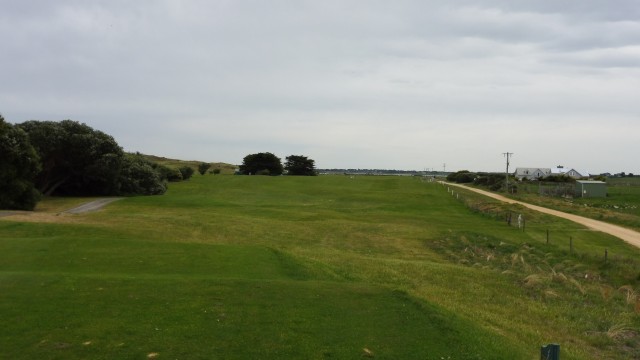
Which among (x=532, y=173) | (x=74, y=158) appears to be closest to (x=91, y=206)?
(x=74, y=158)

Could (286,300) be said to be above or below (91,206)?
above

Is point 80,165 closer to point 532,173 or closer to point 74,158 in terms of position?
point 74,158

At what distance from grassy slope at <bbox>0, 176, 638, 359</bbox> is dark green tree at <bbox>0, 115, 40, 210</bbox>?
53.5 ft

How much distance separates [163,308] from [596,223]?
46794mm

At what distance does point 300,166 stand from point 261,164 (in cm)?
1364

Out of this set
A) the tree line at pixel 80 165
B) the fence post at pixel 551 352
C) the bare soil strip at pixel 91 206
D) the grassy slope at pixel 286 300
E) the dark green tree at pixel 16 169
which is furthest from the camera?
the tree line at pixel 80 165

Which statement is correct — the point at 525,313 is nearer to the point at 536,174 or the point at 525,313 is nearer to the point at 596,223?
the point at 596,223

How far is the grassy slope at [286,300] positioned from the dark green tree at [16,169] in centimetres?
1630

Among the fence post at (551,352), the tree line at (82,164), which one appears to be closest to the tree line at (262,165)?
the tree line at (82,164)

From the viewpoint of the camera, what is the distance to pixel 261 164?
141m

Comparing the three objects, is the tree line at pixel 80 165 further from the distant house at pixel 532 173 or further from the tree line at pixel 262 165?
the distant house at pixel 532 173

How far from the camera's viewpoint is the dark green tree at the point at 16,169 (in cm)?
4259

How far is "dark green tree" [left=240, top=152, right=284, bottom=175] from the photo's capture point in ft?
463

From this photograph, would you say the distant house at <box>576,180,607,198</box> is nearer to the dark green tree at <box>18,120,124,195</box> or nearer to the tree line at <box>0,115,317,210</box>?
the tree line at <box>0,115,317,210</box>
